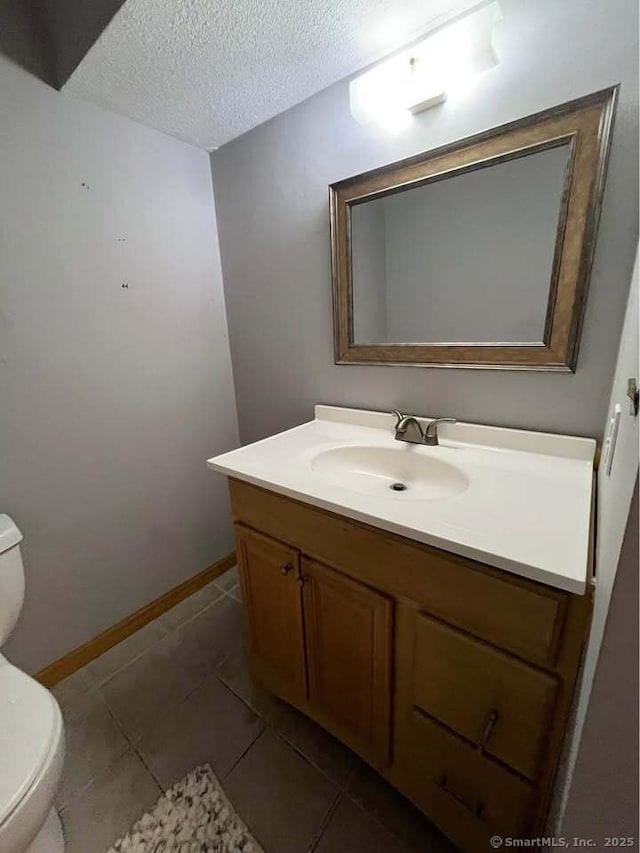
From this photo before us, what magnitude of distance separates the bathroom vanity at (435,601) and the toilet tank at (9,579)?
66 centimetres

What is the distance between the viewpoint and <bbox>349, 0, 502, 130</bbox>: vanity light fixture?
85cm

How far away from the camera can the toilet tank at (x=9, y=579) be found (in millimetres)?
1035

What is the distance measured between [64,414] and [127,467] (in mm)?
312

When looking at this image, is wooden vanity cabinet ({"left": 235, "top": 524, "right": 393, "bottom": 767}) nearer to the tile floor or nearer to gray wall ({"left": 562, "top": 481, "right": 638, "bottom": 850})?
the tile floor

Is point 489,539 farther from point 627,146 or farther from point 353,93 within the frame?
point 353,93

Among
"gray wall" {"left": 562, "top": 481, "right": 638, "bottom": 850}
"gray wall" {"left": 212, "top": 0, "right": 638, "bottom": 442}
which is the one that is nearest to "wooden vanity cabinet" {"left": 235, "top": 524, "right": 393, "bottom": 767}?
"gray wall" {"left": 562, "top": 481, "right": 638, "bottom": 850}

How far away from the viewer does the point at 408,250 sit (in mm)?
1125

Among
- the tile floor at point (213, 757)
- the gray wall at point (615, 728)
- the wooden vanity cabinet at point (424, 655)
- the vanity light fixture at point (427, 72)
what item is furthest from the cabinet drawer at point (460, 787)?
the vanity light fixture at point (427, 72)

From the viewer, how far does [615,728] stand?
1.38 ft

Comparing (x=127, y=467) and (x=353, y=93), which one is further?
(x=127, y=467)

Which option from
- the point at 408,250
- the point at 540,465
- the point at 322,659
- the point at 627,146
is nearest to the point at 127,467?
the point at 322,659

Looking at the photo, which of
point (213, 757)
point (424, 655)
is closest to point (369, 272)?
point (424, 655)

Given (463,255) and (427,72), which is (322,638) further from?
(427,72)

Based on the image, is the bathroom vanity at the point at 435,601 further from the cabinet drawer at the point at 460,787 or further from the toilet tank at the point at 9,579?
the toilet tank at the point at 9,579
